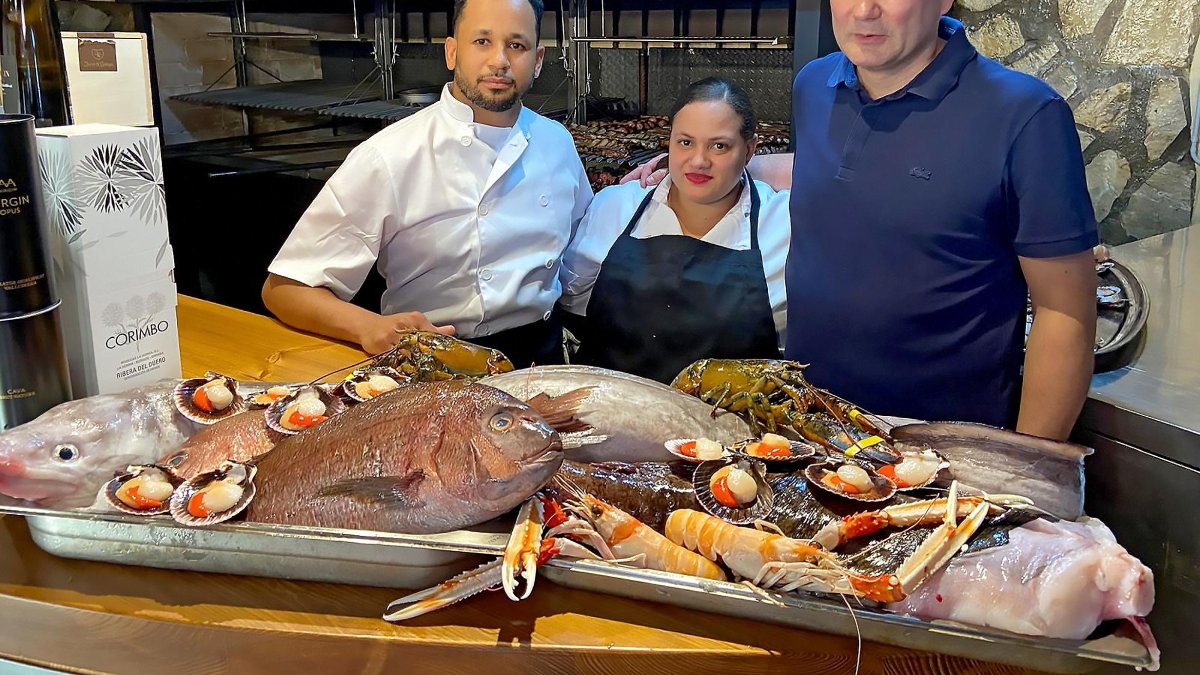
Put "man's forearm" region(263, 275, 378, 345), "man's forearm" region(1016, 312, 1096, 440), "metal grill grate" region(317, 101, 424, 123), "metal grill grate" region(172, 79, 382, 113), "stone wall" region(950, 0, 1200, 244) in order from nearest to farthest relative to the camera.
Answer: "man's forearm" region(1016, 312, 1096, 440), "man's forearm" region(263, 275, 378, 345), "stone wall" region(950, 0, 1200, 244), "metal grill grate" region(317, 101, 424, 123), "metal grill grate" region(172, 79, 382, 113)

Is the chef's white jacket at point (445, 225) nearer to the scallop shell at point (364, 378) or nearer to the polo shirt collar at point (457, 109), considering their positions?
the polo shirt collar at point (457, 109)

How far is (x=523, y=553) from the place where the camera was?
→ 3.13ft

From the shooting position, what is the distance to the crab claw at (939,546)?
0.91 meters

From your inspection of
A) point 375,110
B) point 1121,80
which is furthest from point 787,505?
point 375,110

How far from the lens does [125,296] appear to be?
144 centimetres

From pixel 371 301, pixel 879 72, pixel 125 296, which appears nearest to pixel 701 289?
pixel 879 72

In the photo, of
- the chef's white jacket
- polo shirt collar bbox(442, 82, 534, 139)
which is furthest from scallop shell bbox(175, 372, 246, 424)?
polo shirt collar bbox(442, 82, 534, 139)

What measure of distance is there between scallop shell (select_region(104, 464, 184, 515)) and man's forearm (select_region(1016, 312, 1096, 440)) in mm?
1487

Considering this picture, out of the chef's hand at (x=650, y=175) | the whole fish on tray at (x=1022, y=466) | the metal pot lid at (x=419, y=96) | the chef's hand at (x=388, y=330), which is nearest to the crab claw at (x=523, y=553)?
the whole fish on tray at (x=1022, y=466)

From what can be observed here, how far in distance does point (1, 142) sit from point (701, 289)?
156 centimetres

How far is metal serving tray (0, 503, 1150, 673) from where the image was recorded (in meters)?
0.89

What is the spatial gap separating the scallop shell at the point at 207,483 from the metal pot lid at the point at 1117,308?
166 centimetres

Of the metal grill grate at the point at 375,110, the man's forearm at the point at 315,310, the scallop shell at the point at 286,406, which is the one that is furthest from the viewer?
the metal grill grate at the point at 375,110

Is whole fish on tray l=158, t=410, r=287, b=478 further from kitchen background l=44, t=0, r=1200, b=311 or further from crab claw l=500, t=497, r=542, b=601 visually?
kitchen background l=44, t=0, r=1200, b=311
